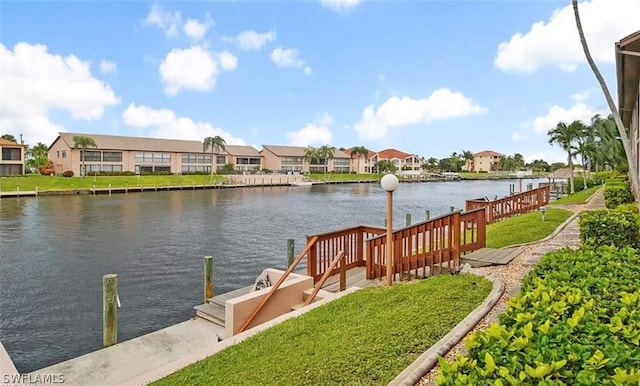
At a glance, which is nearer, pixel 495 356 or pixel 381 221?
pixel 495 356

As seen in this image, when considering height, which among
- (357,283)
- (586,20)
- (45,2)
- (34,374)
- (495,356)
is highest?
(45,2)

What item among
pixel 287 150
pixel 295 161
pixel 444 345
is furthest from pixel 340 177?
pixel 444 345

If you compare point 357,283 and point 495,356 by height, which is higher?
point 495,356

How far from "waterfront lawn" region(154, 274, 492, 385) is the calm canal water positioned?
501cm

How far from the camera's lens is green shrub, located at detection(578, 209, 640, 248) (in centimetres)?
642

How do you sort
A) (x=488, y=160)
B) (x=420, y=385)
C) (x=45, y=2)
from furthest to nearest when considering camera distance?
1. (x=488, y=160)
2. (x=45, y=2)
3. (x=420, y=385)

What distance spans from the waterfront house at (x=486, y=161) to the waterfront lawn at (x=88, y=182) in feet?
353

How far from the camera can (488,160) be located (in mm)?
140250

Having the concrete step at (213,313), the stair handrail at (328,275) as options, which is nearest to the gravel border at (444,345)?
the stair handrail at (328,275)

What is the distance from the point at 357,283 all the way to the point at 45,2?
12744 mm

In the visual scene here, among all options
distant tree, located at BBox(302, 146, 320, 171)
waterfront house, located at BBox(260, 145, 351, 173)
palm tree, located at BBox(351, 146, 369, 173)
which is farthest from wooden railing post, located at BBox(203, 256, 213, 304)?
palm tree, located at BBox(351, 146, 369, 173)

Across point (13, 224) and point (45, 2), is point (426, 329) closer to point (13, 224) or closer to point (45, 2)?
point (45, 2)

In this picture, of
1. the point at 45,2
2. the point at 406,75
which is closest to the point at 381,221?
the point at 406,75

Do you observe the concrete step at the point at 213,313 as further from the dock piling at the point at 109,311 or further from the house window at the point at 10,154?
the house window at the point at 10,154
